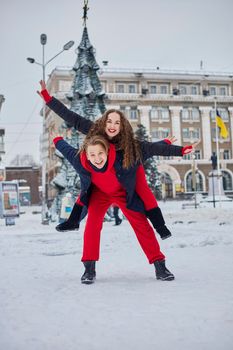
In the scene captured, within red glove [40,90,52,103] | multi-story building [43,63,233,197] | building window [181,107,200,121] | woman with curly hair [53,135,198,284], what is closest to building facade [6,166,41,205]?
multi-story building [43,63,233,197]

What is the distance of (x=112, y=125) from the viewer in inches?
152

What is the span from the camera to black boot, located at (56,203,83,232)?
397cm

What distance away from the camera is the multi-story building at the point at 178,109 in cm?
5219

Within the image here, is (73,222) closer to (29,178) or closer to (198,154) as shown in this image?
(198,154)

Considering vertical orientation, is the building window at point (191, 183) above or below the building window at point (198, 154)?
below

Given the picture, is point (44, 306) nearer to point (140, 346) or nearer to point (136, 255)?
point (140, 346)

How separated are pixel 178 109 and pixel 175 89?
8.59 ft

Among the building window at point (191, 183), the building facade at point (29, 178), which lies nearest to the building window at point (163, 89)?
the building window at point (191, 183)

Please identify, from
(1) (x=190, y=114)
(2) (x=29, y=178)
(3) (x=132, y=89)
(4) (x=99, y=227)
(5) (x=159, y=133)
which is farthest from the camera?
(2) (x=29, y=178)

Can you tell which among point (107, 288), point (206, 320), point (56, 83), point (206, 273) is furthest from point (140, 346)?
point (56, 83)

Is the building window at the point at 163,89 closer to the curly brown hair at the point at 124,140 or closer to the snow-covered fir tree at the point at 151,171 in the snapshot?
the snow-covered fir tree at the point at 151,171

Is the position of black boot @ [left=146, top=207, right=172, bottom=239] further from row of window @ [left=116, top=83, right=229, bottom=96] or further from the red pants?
row of window @ [left=116, top=83, right=229, bottom=96]

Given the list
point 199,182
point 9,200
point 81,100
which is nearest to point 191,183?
point 199,182

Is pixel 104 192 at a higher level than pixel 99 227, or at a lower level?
higher
